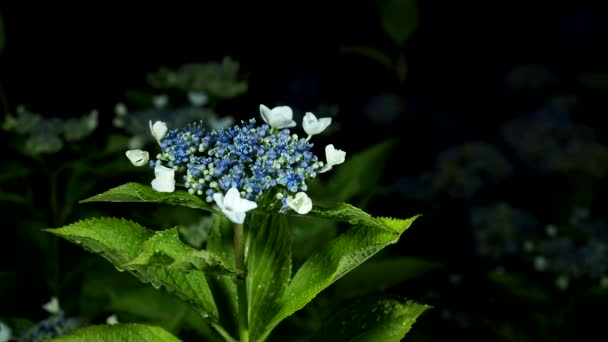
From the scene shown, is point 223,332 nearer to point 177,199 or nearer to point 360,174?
point 177,199

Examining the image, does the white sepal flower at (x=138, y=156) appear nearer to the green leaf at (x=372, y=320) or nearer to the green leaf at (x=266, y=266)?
the green leaf at (x=266, y=266)

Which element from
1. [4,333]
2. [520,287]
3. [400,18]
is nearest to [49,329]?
[4,333]

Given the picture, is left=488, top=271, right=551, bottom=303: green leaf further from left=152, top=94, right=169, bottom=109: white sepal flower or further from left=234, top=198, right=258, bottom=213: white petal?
left=234, top=198, right=258, bottom=213: white petal

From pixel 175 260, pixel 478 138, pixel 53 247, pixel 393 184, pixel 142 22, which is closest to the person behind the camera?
pixel 175 260

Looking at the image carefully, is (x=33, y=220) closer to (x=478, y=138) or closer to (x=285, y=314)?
(x=285, y=314)

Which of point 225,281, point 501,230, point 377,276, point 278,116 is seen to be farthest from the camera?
point 501,230

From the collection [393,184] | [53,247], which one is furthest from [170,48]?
[53,247]

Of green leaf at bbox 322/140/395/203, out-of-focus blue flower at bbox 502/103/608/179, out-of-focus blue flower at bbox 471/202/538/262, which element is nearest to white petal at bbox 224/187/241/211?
green leaf at bbox 322/140/395/203
